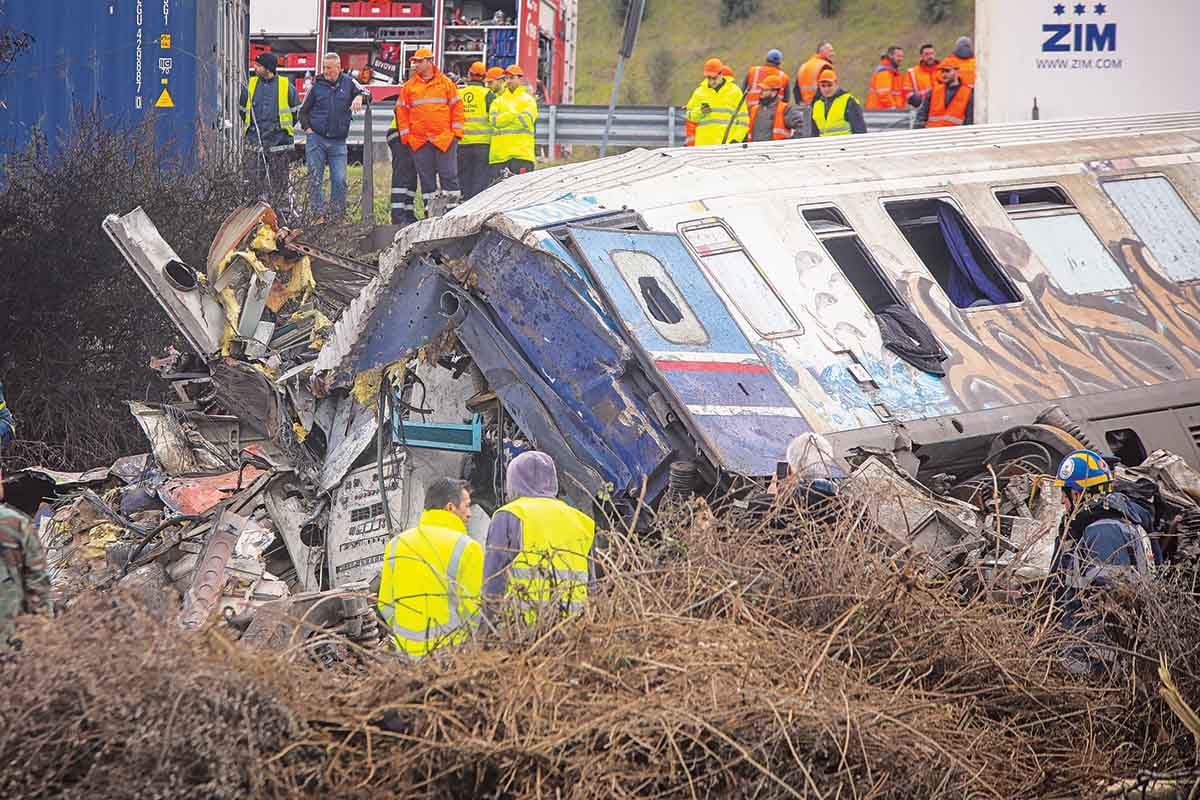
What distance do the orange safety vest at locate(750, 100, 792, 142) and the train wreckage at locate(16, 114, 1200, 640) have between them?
18.9 ft

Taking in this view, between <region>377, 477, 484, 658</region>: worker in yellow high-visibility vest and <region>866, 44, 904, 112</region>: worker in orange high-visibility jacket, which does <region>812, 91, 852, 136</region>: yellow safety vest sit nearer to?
<region>866, 44, 904, 112</region>: worker in orange high-visibility jacket

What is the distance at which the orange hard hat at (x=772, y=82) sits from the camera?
17.5 meters

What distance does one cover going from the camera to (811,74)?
1692 cm

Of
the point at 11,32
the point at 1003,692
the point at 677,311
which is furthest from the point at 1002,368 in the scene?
the point at 11,32

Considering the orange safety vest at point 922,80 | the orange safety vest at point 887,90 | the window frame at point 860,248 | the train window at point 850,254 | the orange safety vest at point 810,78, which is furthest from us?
the orange safety vest at point 887,90

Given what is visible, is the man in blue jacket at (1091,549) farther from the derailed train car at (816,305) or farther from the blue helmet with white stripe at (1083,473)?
the derailed train car at (816,305)

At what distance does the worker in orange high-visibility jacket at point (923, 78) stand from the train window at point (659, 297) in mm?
10482

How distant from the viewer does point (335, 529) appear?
9.84 meters

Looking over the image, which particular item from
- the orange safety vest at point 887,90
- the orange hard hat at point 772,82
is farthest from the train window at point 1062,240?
the orange safety vest at point 887,90

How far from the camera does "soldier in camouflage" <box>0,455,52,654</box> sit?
→ 551 cm

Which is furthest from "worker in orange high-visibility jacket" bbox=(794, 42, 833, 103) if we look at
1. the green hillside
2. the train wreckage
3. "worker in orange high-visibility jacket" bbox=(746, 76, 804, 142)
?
the green hillside

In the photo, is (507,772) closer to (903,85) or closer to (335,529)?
(335,529)

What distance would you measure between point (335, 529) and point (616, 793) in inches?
210

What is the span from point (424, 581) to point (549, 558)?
66 centimetres
